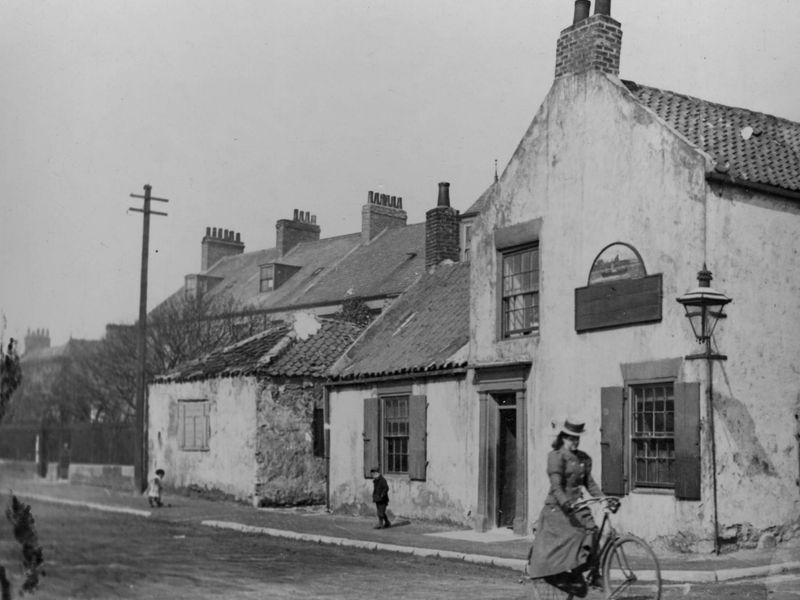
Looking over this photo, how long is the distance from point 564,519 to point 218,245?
50.5 metres

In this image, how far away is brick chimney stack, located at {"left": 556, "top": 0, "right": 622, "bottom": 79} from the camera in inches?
643

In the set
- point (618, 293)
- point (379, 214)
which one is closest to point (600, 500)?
point (618, 293)

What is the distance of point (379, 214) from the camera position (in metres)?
50.6

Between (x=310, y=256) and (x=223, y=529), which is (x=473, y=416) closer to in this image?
(x=223, y=529)

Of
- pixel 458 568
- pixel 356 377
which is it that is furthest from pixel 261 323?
pixel 458 568

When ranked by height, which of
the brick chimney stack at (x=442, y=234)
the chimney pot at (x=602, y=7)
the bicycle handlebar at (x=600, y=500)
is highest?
the chimney pot at (x=602, y=7)

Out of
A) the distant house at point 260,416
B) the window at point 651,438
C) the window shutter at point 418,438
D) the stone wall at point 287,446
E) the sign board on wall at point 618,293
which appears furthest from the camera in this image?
the distant house at point 260,416

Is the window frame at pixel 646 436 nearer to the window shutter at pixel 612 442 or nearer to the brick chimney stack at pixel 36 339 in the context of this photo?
the window shutter at pixel 612 442

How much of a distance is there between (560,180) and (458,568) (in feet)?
22.4

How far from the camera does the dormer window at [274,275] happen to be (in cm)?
5044

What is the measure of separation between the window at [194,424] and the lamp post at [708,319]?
1556 cm

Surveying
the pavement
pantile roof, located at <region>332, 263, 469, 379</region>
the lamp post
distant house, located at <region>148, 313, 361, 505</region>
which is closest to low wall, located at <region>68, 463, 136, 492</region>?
distant house, located at <region>148, 313, 361, 505</region>

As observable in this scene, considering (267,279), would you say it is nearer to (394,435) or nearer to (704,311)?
(394,435)

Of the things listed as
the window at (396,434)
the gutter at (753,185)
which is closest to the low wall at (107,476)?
the window at (396,434)
